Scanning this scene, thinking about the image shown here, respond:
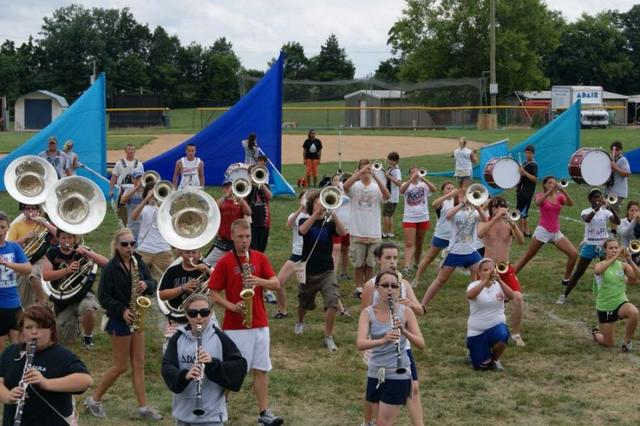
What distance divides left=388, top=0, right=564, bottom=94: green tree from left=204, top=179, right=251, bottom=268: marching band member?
59023mm

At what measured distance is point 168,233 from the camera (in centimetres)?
930

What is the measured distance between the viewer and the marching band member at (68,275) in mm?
9641

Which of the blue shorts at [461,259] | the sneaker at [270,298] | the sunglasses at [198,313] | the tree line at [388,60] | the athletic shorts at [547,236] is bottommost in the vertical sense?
the sneaker at [270,298]

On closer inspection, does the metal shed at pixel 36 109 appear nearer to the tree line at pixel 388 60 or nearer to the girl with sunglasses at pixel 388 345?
the tree line at pixel 388 60

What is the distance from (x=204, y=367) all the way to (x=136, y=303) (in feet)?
7.39

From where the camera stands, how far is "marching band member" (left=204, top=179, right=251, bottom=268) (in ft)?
40.1

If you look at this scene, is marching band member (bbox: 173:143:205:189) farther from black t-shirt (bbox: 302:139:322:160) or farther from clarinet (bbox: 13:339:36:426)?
clarinet (bbox: 13:339:36:426)

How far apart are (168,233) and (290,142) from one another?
3101 cm

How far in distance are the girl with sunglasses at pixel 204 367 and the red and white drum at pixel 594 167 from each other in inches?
520

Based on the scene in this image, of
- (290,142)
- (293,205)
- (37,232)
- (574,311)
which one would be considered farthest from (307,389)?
(290,142)

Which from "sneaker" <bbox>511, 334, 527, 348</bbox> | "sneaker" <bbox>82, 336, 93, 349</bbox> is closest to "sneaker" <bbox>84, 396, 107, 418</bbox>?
"sneaker" <bbox>82, 336, 93, 349</bbox>

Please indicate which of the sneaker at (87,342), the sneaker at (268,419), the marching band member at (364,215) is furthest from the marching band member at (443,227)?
the sneaker at (268,419)

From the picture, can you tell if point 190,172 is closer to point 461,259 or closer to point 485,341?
point 461,259

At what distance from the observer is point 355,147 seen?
37.6 meters
